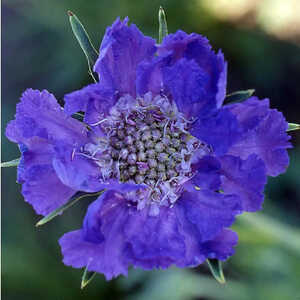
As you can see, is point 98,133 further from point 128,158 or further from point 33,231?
point 33,231

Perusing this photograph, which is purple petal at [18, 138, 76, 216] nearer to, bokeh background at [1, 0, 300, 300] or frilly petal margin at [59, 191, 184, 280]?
frilly petal margin at [59, 191, 184, 280]

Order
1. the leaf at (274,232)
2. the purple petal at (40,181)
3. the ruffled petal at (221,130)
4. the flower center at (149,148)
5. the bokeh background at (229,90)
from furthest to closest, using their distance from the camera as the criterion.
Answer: the bokeh background at (229,90) < the leaf at (274,232) < the flower center at (149,148) < the purple petal at (40,181) < the ruffled petal at (221,130)

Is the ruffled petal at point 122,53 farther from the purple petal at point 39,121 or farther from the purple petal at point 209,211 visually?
the purple petal at point 209,211

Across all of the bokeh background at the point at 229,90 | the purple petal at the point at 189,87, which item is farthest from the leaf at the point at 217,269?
the bokeh background at the point at 229,90

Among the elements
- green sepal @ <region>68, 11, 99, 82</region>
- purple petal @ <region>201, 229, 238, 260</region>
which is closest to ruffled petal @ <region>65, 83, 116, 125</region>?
green sepal @ <region>68, 11, 99, 82</region>

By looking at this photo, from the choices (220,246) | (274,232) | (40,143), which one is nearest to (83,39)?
(40,143)

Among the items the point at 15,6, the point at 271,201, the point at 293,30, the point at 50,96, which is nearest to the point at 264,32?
the point at 293,30
